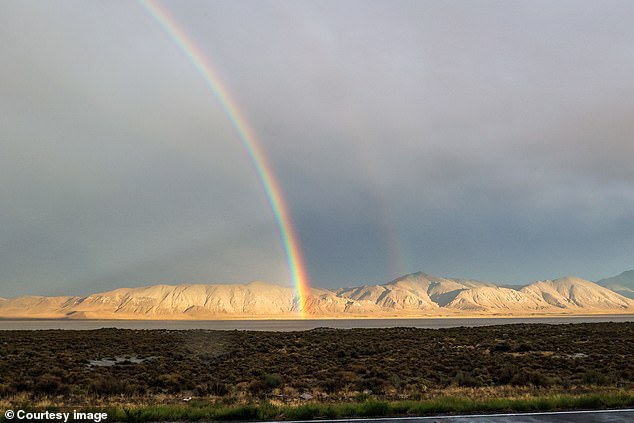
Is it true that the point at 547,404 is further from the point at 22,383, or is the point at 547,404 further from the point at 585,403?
the point at 22,383

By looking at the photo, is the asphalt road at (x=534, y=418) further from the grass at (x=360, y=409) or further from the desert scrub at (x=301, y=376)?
the desert scrub at (x=301, y=376)

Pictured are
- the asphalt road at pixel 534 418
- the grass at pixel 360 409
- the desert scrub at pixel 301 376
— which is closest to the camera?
the asphalt road at pixel 534 418

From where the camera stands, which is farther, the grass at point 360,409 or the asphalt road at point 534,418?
the grass at point 360,409

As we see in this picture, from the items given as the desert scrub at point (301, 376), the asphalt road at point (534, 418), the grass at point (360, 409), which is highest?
the grass at point (360, 409)

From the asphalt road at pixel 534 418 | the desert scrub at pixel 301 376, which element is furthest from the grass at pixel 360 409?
the desert scrub at pixel 301 376

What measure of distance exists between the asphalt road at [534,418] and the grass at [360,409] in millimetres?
735

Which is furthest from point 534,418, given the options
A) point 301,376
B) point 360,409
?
point 301,376

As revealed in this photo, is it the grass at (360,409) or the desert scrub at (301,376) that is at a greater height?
the grass at (360,409)

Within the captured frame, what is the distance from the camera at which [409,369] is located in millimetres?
26812

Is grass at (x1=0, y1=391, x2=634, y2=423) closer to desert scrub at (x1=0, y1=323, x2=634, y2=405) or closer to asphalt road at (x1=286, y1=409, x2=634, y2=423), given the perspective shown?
asphalt road at (x1=286, y1=409, x2=634, y2=423)

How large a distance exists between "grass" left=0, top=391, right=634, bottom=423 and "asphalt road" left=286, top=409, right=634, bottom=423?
73 cm

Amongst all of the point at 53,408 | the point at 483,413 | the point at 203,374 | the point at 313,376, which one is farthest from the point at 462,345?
the point at 53,408

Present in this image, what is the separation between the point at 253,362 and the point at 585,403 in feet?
70.8

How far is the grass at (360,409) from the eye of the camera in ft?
40.2
